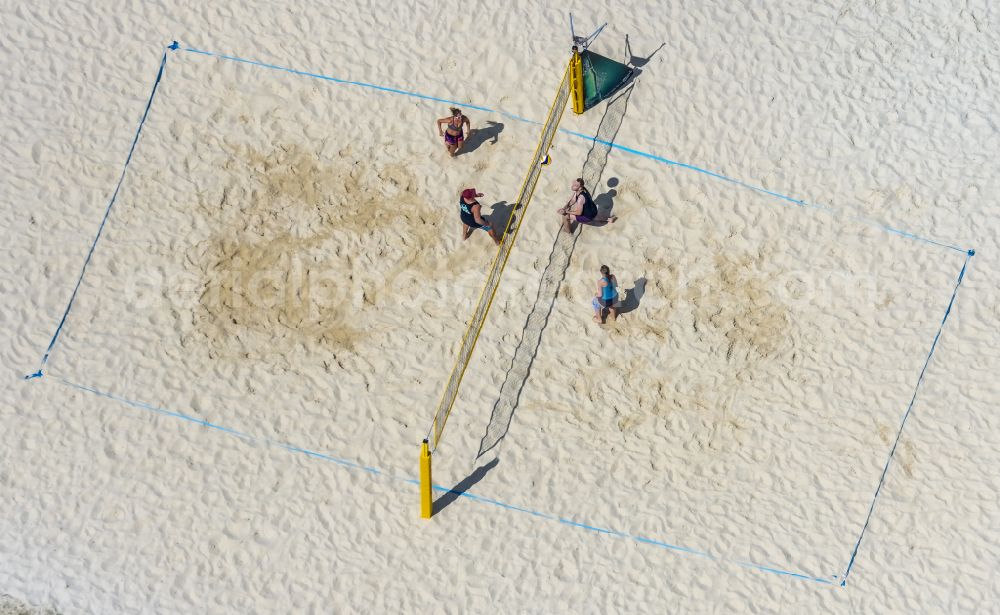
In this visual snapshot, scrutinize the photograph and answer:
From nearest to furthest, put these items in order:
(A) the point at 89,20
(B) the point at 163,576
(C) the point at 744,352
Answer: (B) the point at 163,576, (C) the point at 744,352, (A) the point at 89,20

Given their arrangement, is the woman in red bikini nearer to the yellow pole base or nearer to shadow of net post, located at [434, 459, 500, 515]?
the yellow pole base

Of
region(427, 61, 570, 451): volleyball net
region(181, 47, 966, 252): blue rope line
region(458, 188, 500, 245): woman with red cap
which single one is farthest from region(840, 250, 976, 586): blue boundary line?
region(458, 188, 500, 245): woman with red cap

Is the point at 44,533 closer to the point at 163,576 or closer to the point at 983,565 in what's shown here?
the point at 163,576

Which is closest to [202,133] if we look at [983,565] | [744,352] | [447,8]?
[447,8]

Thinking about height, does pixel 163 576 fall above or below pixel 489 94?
below

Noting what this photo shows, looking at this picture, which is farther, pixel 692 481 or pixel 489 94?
pixel 489 94

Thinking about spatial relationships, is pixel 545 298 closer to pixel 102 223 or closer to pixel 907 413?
pixel 907 413
